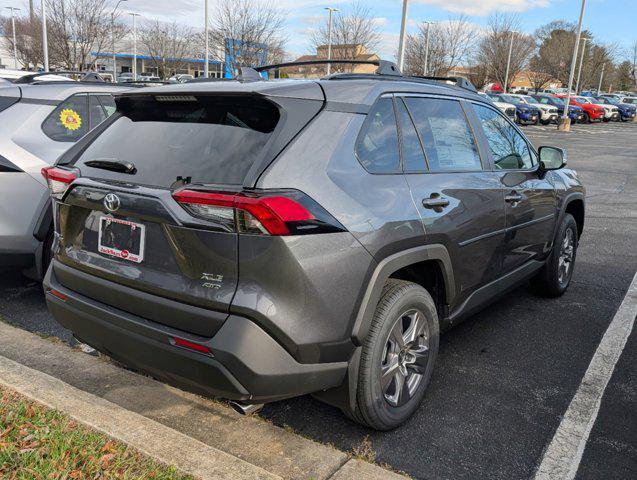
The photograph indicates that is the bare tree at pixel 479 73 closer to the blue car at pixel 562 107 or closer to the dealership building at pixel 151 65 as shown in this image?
the blue car at pixel 562 107

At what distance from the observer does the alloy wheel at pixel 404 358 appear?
9.71 ft

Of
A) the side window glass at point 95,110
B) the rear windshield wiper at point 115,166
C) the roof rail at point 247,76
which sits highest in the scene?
the roof rail at point 247,76

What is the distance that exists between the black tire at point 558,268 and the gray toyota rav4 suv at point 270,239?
1.84 meters

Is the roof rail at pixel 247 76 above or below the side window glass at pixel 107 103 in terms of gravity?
above

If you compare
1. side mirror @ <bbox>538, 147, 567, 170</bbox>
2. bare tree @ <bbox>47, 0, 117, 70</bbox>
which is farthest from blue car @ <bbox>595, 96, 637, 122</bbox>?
side mirror @ <bbox>538, 147, 567, 170</bbox>

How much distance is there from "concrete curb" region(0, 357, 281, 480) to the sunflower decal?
2.38 meters

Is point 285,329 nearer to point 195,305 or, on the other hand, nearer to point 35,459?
point 195,305

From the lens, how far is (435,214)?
3.13 metres

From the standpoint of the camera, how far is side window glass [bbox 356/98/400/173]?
9.23 ft

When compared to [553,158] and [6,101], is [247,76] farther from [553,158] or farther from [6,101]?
[553,158]

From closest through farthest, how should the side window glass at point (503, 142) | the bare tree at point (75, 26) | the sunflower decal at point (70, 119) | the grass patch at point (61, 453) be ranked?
the grass patch at point (61, 453)
the side window glass at point (503, 142)
the sunflower decal at point (70, 119)
the bare tree at point (75, 26)

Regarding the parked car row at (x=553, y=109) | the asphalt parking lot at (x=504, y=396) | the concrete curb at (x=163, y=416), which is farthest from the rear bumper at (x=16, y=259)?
the parked car row at (x=553, y=109)

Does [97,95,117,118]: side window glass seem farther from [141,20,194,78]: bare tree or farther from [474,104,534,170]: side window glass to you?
[141,20,194,78]: bare tree

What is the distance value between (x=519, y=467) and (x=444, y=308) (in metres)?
0.96
